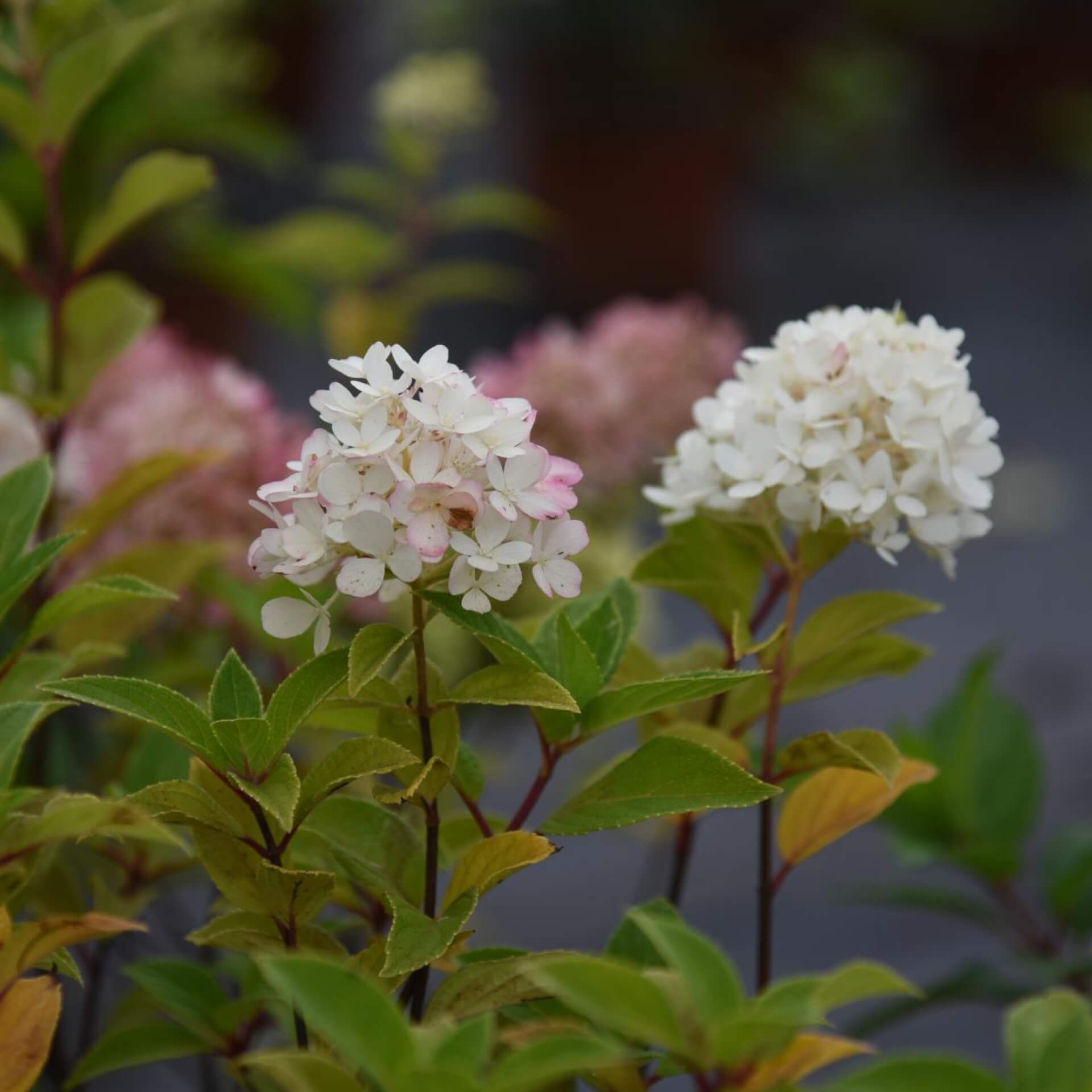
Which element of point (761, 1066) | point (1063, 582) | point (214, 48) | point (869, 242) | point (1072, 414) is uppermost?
point (869, 242)

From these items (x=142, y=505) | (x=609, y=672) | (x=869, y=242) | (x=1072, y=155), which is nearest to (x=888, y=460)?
(x=609, y=672)

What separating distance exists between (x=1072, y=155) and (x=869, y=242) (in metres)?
0.76

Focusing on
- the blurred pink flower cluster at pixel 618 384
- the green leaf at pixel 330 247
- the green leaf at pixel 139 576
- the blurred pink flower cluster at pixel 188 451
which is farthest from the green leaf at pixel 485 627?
the green leaf at pixel 330 247

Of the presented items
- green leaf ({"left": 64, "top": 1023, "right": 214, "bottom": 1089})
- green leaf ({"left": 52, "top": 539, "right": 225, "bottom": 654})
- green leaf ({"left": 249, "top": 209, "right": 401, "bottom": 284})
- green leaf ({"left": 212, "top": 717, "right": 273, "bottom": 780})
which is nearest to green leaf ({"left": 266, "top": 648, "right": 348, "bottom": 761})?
green leaf ({"left": 212, "top": 717, "right": 273, "bottom": 780})

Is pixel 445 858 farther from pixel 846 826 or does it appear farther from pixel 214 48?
pixel 214 48

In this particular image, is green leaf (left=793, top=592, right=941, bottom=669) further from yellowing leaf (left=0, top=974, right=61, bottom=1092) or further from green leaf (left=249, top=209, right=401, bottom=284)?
green leaf (left=249, top=209, right=401, bottom=284)

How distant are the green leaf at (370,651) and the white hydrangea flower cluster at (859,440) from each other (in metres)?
0.12

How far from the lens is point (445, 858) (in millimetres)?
375

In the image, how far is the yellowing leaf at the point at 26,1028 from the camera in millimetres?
309

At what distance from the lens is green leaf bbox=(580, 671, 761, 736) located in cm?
32

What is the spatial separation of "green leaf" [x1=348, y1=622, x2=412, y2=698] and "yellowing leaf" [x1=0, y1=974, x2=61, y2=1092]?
0.30ft

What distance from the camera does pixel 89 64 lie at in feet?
1.73

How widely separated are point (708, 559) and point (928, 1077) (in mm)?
217

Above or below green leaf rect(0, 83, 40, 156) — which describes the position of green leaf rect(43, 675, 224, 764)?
below
